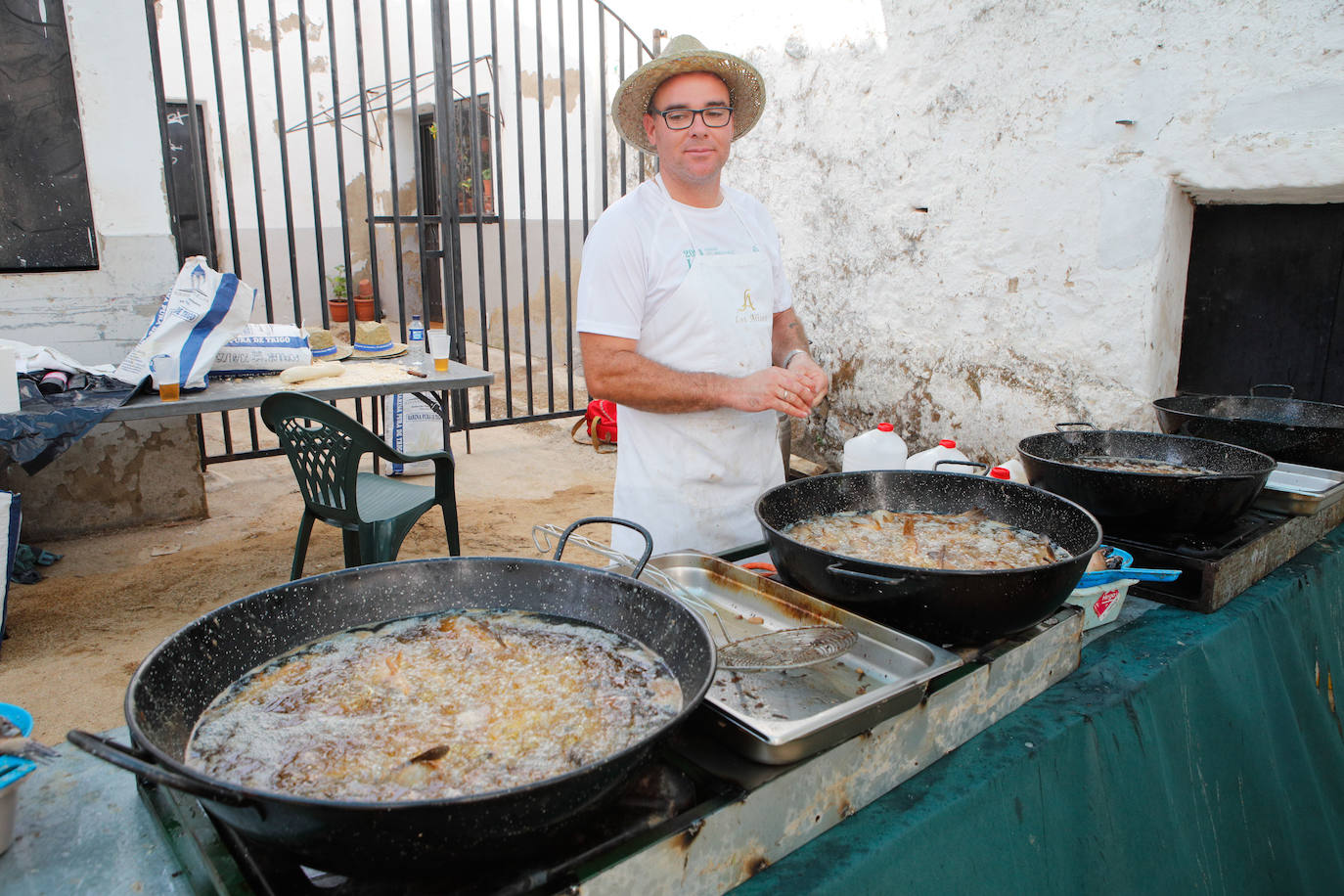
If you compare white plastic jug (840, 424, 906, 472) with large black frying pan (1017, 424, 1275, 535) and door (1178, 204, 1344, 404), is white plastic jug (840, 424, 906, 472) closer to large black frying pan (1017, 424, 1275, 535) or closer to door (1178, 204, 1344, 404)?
large black frying pan (1017, 424, 1275, 535)

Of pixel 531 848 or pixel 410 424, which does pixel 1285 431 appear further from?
pixel 410 424

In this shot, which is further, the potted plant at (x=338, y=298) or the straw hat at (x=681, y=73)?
the potted plant at (x=338, y=298)

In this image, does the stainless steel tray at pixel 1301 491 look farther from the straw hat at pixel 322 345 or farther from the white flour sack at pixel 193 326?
the straw hat at pixel 322 345

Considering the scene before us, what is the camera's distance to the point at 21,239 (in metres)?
4.11

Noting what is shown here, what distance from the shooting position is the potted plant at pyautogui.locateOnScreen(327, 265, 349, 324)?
11.7 meters

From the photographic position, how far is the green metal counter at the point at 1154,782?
1184mm

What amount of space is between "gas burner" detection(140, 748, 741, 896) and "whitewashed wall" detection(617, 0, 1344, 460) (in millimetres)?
3119

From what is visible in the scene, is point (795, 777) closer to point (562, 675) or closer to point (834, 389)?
point (562, 675)

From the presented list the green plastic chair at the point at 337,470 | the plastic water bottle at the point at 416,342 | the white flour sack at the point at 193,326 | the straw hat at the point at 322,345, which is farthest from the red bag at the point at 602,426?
the white flour sack at the point at 193,326

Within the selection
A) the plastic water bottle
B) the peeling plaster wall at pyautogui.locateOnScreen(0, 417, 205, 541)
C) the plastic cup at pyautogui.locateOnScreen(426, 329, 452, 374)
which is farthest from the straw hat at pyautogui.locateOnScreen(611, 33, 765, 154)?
the peeling plaster wall at pyautogui.locateOnScreen(0, 417, 205, 541)

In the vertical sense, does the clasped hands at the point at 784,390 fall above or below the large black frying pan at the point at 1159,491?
above

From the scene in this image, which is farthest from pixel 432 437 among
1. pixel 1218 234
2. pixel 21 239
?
pixel 1218 234

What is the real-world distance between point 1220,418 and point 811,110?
3.33 meters

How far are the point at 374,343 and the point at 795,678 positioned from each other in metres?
4.09
